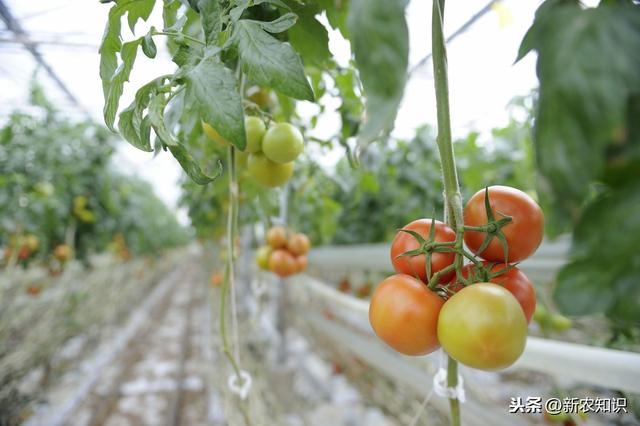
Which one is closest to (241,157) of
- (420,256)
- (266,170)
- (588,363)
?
(266,170)

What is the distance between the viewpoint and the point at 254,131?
1.92 feet

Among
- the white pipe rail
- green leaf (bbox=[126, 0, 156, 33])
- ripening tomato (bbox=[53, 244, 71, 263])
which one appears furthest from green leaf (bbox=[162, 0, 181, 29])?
ripening tomato (bbox=[53, 244, 71, 263])

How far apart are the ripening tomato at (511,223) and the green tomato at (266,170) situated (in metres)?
0.33

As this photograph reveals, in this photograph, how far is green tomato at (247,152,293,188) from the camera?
0.62m

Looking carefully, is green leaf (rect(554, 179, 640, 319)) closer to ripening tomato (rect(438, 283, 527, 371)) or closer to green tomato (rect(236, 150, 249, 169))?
ripening tomato (rect(438, 283, 527, 371))

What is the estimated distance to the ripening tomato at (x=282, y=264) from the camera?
3.48 feet

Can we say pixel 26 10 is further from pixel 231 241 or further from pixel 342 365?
pixel 342 365

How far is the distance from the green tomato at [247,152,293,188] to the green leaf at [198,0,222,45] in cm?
22

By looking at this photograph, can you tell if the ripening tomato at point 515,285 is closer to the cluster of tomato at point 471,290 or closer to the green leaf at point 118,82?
the cluster of tomato at point 471,290

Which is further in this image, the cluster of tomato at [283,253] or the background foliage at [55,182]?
the background foliage at [55,182]

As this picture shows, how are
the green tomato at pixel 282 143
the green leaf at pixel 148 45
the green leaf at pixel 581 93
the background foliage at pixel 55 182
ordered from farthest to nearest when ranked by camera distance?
the background foliage at pixel 55 182 → the green tomato at pixel 282 143 → the green leaf at pixel 148 45 → the green leaf at pixel 581 93

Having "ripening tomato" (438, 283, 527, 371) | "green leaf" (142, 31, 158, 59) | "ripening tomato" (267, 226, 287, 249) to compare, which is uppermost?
"green leaf" (142, 31, 158, 59)

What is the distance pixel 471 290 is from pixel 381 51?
212 mm

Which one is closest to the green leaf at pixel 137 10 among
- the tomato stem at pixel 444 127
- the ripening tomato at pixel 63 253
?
the tomato stem at pixel 444 127
